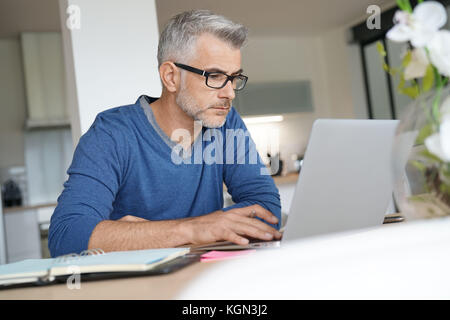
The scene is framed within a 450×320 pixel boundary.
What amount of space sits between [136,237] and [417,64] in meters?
0.67

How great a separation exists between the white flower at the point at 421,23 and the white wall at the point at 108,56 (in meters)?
2.12

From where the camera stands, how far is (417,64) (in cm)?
70

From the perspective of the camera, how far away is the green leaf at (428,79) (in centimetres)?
69

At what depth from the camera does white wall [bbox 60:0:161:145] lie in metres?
2.61

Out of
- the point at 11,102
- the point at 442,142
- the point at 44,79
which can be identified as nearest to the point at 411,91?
the point at 442,142

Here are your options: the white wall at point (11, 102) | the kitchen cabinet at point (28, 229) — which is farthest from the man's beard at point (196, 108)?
the white wall at point (11, 102)

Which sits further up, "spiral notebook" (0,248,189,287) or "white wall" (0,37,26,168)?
"white wall" (0,37,26,168)

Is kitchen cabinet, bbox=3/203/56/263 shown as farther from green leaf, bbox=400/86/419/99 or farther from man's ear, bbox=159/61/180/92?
green leaf, bbox=400/86/419/99

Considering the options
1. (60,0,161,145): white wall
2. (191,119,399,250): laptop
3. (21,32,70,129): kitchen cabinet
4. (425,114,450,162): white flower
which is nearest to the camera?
(425,114,450,162): white flower

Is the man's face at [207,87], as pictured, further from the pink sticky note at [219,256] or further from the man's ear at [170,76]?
the pink sticky note at [219,256]

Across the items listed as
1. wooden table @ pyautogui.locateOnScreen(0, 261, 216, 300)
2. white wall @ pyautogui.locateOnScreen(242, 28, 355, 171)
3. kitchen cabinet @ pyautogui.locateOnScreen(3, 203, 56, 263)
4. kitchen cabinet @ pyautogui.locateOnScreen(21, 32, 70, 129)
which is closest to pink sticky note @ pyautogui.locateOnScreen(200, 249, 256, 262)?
wooden table @ pyautogui.locateOnScreen(0, 261, 216, 300)

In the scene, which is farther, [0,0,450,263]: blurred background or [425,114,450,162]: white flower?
[0,0,450,263]: blurred background

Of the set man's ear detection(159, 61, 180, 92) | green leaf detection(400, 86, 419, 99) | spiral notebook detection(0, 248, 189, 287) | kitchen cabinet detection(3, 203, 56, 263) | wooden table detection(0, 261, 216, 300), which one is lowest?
kitchen cabinet detection(3, 203, 56, 263)

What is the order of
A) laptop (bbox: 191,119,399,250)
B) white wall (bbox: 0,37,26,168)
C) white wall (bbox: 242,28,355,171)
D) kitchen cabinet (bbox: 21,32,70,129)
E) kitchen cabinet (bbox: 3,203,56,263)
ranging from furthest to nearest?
white wall (bbox: 242,28,355,171) < white wall (bbox: 0,37,26,168) < kitchen cabinet (bbox: 21,32,70,129) < kitchen cabinet (bbox: 3,203,56,263) < laptop (bbox: 191,119,399,250)
